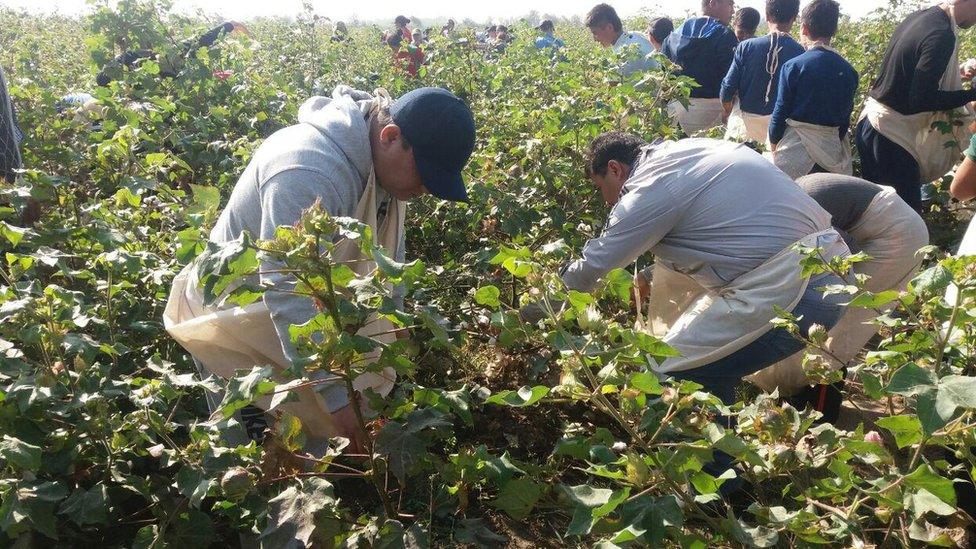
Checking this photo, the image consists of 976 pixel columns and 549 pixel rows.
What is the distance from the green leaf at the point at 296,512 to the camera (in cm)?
148

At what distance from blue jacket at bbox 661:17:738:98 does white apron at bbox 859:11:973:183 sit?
1628mm

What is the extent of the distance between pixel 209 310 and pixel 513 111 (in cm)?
266

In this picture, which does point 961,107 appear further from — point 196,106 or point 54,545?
point 54,545

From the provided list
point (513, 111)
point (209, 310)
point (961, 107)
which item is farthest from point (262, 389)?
point (961, 107)

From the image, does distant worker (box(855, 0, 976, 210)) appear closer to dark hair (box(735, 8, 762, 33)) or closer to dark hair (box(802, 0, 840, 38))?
dark hair (box(802, 0, 840, 38))

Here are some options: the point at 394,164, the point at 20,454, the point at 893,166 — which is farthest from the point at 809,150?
Result: the point at 20,454

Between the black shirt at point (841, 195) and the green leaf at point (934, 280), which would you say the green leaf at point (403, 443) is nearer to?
the green leaf at point (934, 280)

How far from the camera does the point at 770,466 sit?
5.08 ft

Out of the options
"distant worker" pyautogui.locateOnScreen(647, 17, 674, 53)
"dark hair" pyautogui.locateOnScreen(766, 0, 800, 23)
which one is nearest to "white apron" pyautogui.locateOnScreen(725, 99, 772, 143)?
"dark hair" pyautogui.locateOnScreen(766, 0, 800, 23)

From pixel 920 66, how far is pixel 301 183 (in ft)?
12.1

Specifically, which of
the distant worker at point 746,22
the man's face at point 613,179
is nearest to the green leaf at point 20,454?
the man's face at point 613,179

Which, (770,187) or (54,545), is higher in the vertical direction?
(770,187)

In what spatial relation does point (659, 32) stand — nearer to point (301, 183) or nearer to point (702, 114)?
point (702, 114)

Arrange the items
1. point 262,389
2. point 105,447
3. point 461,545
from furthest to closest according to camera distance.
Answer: point 461,545 → point 105,447 → point 262,389
